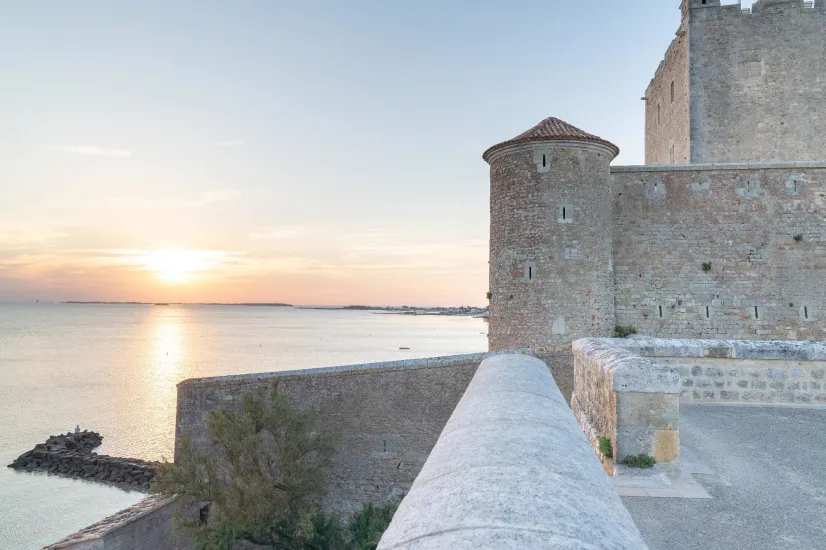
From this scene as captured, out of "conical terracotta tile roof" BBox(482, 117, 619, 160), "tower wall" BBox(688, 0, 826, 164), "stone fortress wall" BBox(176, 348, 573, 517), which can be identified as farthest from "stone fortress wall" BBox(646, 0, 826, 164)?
"stone fortress wall" BBox(176, 348, 573, 517)

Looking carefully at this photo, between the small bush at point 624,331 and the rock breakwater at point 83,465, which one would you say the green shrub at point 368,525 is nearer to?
the small bush at point 624,331

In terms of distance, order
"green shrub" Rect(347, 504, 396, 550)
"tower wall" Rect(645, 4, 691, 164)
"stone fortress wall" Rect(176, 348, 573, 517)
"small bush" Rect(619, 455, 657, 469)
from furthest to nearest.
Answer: "tower wall" Rect(645, 4, 691, 164), "stone fortress wall" Rect(176, 348, 573, 517), "green shrub" Rect(347, 504, 396, 550), "small bush" Rect(619, 455, 657, 469)

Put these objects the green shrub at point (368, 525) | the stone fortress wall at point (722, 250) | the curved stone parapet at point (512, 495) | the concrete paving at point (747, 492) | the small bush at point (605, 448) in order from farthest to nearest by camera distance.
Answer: the stone fortress wall at point (722, 250) → the green shrub at point (368, 525) → the small bush at point (605, 448) → the concrete paving at point (747, 492) → the curved stone parapet at point (512, 495)

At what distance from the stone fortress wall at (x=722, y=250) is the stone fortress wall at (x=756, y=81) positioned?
3001 mm

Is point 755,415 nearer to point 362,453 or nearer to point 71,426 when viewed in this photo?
point 362,453

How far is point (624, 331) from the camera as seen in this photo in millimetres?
16062

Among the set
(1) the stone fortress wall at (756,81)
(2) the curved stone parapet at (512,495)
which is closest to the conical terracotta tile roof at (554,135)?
(1) the stone fortress wall at (756,81)

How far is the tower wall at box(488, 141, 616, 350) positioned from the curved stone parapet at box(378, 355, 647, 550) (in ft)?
42.5

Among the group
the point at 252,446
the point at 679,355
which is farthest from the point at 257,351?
the point at 679,355

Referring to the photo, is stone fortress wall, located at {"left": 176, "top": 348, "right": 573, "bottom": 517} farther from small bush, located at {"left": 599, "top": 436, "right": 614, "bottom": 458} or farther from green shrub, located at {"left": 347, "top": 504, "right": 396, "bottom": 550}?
small bush, located at {"left": 599, "top": 436, "right": 614, "bottom": 458}

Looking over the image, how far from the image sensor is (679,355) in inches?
275

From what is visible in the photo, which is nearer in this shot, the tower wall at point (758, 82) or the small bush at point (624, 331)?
the small bush at point (624, 331)

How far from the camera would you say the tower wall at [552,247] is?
49.8 feet

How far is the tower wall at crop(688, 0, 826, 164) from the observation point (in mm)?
18453
